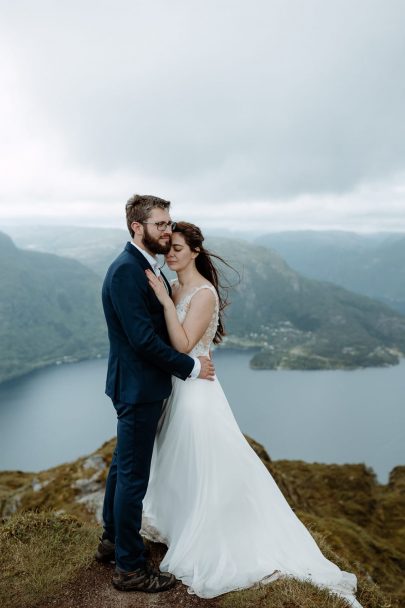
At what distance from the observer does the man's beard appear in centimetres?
507

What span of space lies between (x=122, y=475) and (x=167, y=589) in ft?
5.04

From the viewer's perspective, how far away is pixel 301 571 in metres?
5.53

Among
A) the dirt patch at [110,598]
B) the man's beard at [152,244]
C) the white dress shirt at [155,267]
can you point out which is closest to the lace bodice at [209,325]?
the white dress shirt at [155,267]

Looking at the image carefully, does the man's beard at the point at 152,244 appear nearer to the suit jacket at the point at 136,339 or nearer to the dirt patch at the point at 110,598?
the suit jacket at the point at 136,339

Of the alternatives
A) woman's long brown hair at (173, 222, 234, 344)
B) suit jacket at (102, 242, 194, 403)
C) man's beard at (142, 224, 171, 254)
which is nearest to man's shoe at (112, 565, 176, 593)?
suit jacket at (102, 242, 194, 403)

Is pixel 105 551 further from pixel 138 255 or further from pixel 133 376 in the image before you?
pixel 138 255

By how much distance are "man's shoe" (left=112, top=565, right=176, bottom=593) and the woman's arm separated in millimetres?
2757

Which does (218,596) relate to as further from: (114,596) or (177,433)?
(177,433)

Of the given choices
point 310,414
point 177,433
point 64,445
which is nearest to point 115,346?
point 177,433

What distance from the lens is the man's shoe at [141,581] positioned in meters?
5.34

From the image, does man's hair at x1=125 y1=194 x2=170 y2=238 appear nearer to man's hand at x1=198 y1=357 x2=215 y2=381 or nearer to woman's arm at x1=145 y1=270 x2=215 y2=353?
woman's arm at x1=145 y1=270 x2=215 y2=353

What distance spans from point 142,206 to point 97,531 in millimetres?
5118

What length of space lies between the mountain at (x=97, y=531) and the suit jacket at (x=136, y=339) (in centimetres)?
253

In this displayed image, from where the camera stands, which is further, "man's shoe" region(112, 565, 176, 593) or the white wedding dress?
the white wedding dress
